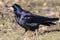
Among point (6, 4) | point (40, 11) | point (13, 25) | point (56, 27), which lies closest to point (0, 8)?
point (6, 4)

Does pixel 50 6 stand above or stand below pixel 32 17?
below

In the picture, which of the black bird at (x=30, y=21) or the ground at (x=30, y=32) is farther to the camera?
the black bird at (x=30, y=21)

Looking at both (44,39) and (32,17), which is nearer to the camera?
(44,39)

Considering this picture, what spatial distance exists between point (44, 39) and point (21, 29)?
136 centimetres

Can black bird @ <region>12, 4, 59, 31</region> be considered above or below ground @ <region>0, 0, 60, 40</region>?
above

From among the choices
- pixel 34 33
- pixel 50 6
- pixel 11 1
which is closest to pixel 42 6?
pixel 50 6

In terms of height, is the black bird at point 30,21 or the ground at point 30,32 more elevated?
the black bird at point 30,21

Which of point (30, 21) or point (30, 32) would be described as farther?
point (30, 21)

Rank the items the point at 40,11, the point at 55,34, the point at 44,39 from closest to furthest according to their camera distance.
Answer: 1. the point at 44,39
2. the point at 55,34
3. the point at 40,11

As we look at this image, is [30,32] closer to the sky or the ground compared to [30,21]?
closer to the ground

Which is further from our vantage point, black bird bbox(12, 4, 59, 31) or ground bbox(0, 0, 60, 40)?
black bird bbox(12, 4, 59, 31)

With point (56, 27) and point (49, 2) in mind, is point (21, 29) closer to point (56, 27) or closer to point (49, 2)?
point (56, 27)

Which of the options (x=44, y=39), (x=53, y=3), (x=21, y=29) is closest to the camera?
(x=44, y=39)

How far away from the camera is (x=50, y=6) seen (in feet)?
38.2
